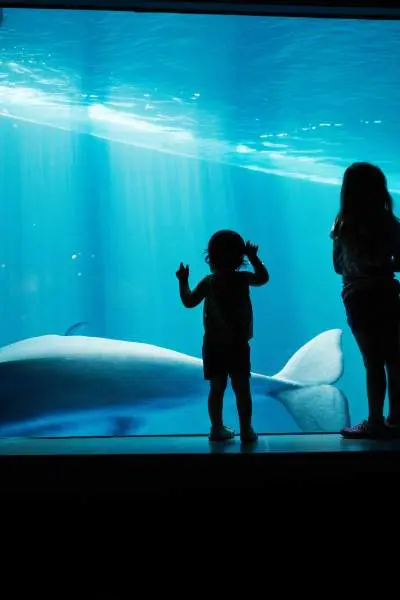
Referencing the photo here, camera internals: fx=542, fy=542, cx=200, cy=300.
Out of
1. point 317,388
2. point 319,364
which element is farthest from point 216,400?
point 319,364

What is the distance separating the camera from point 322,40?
6395 mm

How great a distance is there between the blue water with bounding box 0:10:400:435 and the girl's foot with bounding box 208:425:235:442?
5.58ft

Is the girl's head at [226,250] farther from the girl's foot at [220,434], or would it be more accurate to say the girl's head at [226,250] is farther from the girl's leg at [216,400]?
the girl's foot at [220,434]

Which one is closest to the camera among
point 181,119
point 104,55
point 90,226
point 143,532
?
point 143,532

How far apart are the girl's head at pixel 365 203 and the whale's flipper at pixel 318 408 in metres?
1.69

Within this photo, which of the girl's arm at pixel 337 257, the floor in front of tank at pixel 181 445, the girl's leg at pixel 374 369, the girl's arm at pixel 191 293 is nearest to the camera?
the floor in front of tank at pixel 181 445

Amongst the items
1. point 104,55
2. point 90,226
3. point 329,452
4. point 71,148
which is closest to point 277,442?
point 329,452

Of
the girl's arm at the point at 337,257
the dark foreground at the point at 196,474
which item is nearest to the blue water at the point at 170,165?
the girl's arm at the point at 337,257

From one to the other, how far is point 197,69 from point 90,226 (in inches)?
546

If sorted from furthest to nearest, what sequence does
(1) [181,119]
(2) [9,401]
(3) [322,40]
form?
(1) [181,119] < (3) [322,40] < (2) [9,401]

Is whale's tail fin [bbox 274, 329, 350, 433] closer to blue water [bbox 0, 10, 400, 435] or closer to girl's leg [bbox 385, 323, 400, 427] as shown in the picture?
blue water [bbox 0, 10, 400, 435]

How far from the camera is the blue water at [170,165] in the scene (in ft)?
21.2

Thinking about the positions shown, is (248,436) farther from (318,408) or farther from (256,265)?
(318,408)

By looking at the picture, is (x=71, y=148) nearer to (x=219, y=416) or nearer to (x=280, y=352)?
(x=280, y=352)
